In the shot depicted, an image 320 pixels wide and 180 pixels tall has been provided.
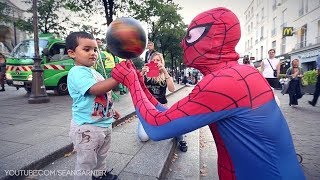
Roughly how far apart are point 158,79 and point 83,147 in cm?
235

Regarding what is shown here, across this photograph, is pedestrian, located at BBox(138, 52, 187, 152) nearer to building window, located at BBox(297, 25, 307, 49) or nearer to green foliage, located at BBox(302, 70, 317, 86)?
green foliage, located at BBox(302, 70, 317, 86)

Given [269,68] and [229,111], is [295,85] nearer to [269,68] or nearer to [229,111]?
[269,68]

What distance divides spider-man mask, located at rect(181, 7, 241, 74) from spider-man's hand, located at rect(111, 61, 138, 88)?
39 cm

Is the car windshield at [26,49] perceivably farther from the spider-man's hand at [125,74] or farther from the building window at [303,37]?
the building window at [303,37]

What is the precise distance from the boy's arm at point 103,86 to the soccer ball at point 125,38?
222mm

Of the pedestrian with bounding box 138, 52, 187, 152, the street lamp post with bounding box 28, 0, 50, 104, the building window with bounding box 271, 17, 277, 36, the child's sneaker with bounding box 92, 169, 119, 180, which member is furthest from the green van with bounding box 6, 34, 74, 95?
the building window with bounding box 271, 17, 277, 36

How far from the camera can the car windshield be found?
1183cm

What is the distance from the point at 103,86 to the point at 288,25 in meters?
33.8

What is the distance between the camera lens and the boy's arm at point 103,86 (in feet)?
6.72

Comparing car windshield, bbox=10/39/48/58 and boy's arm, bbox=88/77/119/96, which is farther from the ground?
car windshield, bbox=10/39/48/58

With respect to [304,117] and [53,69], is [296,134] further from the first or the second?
[53,69]

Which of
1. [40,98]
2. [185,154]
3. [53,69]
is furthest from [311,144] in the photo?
[53,69]

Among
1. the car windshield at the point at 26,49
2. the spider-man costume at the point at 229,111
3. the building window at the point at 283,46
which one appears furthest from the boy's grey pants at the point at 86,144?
the building window at the point at 283,46

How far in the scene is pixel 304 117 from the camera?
770 centimetres
